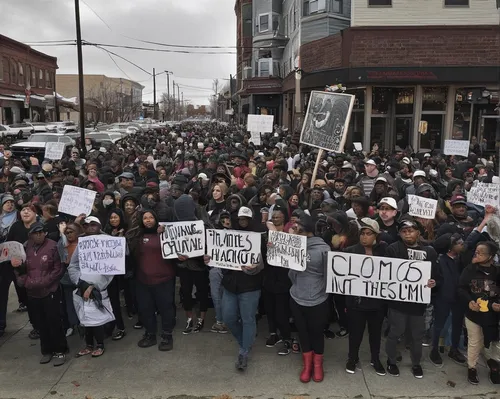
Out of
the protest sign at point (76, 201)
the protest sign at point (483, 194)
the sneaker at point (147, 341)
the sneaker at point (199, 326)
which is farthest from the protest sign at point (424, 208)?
the protest sign at point (76, 201)

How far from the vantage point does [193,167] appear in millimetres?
11359

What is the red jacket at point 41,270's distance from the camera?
530 cm

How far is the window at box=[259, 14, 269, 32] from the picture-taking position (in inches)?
1601

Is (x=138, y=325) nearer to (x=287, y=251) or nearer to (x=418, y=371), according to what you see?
(x=287, y=251)

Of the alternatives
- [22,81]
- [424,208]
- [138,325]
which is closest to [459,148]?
[424,208]

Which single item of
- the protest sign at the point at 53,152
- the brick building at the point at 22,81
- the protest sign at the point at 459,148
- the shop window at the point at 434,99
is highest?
the brick building at the point at 22,81

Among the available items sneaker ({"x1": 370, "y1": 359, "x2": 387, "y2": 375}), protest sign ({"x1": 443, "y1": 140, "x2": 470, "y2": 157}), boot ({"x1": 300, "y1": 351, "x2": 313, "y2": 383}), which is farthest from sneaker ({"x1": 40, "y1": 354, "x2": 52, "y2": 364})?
protest sign ({"x1": 443, "y1": 140, "x2": 470, "y2": 157})

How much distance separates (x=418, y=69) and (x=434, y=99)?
2397mm

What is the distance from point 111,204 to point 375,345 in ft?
13.8

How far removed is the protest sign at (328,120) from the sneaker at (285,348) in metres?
4.77

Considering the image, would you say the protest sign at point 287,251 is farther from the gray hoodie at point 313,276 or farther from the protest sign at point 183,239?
the protest sign at point 183,239

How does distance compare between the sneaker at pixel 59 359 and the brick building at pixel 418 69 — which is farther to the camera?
the brick building at pixel 418 69

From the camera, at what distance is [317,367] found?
4992 millimetres

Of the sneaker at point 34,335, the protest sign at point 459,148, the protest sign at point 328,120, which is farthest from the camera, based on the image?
the protest sign at point 459,148
